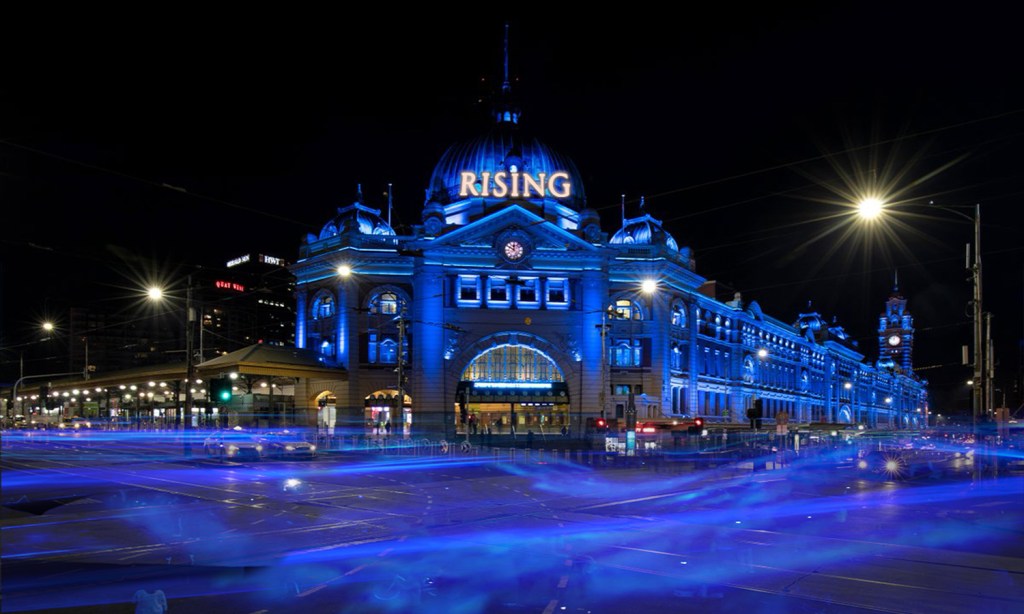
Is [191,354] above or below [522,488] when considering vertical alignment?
above

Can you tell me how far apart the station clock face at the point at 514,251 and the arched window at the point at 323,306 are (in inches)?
655

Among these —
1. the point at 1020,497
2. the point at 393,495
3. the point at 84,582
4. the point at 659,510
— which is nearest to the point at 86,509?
the point at 393,495

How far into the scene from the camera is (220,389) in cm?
3697

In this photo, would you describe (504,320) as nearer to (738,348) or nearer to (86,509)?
(738,348)

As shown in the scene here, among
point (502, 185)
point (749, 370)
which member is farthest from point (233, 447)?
point (749, 370)

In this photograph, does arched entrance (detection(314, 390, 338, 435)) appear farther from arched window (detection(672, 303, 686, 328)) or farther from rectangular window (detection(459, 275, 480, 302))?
arched window (detection(672, 303, 686, 328))

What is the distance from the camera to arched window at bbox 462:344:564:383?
75.6 meters

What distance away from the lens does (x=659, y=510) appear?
20297 mm

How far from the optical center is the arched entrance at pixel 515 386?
74.8 meters

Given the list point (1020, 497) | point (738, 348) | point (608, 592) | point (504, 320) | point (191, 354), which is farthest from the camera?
point (738, 348)

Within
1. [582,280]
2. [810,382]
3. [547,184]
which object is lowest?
[810,382]

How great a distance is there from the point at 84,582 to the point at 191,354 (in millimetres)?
29870

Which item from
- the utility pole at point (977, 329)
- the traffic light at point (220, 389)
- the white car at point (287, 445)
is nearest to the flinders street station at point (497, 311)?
the white car at point (287, 445)

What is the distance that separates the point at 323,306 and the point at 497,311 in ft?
55.5
